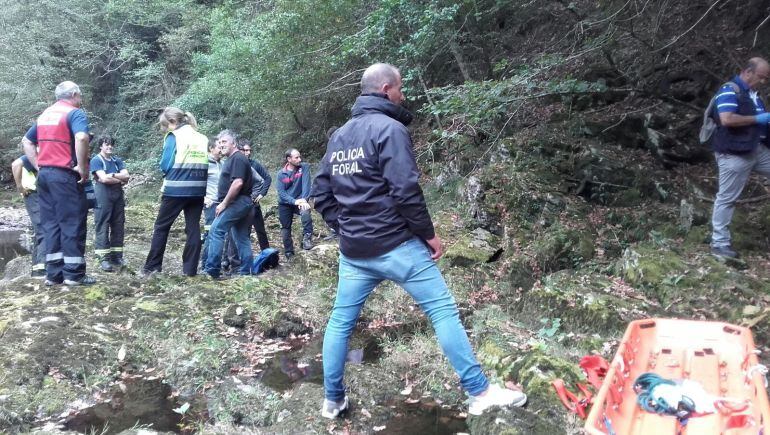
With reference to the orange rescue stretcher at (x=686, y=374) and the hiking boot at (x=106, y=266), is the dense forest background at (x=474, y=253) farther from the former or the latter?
the hiking boot at (x=106, y=266)

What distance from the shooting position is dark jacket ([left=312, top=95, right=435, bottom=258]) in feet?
9.64

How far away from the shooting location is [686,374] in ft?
10.9

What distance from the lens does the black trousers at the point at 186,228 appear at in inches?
243

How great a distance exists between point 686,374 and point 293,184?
5.90m

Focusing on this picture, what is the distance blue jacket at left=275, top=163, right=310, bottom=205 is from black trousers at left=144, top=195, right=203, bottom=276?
1.84 metres

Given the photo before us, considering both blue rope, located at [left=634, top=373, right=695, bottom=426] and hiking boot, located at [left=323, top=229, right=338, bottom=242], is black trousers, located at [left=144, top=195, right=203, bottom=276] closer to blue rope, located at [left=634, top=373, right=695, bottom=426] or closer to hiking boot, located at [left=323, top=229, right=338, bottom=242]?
hiking boot, located at [left=323, top=229, right=338, bottom=242]

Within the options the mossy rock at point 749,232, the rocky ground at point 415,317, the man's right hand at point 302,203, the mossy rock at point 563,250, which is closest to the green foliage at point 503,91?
the rocky ground at point 415,317

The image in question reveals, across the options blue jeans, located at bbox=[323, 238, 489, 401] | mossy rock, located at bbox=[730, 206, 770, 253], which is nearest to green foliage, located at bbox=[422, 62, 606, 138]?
mossy rock, located at bbox=[730, 206, 770, 253]

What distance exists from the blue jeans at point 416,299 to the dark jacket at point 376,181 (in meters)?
0.08

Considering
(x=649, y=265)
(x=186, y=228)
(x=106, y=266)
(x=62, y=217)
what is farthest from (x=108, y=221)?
(x=649, y=265)

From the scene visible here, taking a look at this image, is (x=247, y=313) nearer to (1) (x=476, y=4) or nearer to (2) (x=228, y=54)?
(1) (x=476, y=4)

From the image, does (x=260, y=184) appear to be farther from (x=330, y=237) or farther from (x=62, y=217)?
(x=330, y=237)

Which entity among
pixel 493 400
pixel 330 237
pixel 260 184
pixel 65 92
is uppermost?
pixel 65 92

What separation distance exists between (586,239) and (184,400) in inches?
193
